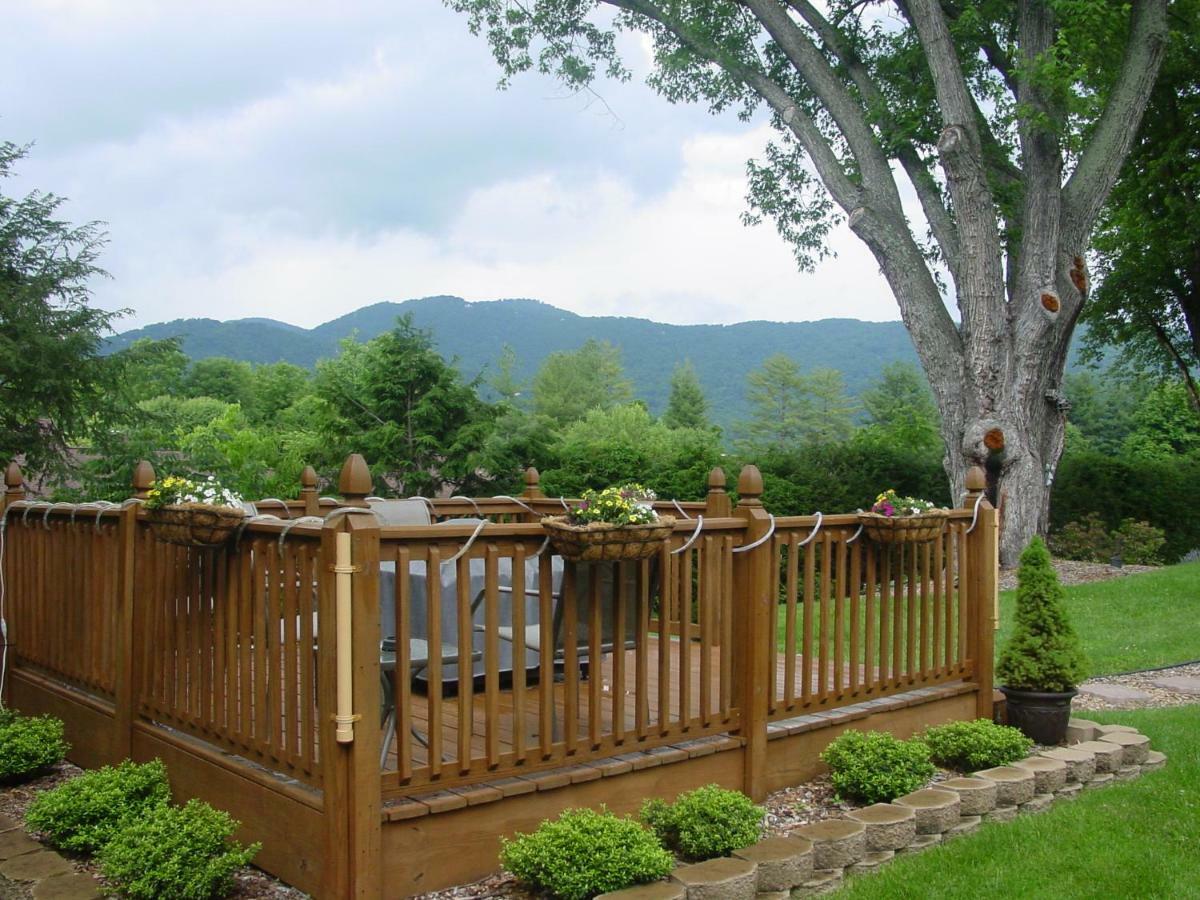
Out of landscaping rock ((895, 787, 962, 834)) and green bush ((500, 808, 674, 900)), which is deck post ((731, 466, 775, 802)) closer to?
landscaping rock ((895, 787, 962, 834))

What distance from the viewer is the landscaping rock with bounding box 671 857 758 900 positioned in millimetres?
3229

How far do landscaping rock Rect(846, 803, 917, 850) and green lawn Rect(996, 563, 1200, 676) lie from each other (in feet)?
13.8

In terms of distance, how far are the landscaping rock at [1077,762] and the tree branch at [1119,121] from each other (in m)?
8.95

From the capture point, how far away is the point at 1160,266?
1772cm

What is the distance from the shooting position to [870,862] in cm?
382

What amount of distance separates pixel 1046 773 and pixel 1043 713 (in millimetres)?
676

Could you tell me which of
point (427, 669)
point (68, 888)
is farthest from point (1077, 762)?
point (68, 888)

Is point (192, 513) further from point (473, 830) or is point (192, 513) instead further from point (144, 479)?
point (473, 830)

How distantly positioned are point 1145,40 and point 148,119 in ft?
41.2

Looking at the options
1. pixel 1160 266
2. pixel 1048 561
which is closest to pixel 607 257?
pixel 1160 266

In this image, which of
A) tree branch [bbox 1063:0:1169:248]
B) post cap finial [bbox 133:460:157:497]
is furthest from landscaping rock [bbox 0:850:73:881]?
tree branch [bbox 1063:0:1169:248]

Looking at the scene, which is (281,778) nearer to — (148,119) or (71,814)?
(71,814)

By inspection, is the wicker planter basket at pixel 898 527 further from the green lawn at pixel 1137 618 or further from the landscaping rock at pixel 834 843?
the green lawn at pixel 1137 618

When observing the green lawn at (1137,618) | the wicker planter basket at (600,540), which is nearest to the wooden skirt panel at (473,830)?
the wicker planter basket at (600,540)
